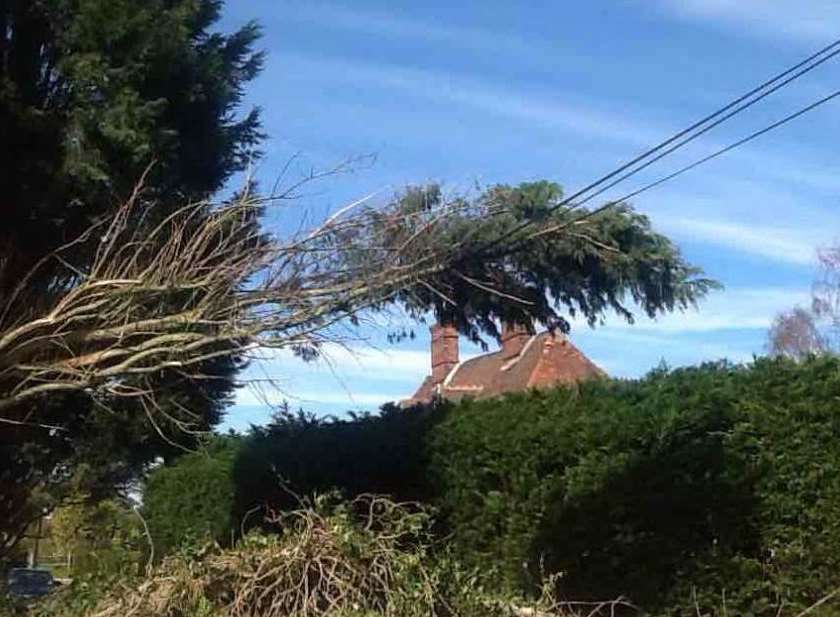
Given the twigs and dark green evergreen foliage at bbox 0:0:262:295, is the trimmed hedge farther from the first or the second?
dark green evergreen foliage at bbox 0:0:262:295

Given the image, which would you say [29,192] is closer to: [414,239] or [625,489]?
[414,239]

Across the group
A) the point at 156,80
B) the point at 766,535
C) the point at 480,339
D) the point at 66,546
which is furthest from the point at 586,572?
the point at 66,546

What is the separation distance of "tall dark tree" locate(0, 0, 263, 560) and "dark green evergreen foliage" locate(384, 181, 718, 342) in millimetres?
1981

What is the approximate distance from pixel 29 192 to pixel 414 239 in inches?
116

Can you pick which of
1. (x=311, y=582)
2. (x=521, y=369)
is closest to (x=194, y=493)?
(x=311, y=582)

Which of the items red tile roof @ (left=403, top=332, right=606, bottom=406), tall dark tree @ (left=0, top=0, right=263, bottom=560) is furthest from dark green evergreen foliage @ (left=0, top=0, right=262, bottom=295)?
red tile roof @ (left=403, top=332, right=606, bottom=406)

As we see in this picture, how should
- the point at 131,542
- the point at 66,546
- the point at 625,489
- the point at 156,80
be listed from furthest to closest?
the point at 66,546 → the point at 131,542 → the point at 156,80 → the point at 625,489

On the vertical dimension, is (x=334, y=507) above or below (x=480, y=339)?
below

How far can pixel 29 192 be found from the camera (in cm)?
959

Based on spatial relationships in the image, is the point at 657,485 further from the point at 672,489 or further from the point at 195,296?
the point at 195,296

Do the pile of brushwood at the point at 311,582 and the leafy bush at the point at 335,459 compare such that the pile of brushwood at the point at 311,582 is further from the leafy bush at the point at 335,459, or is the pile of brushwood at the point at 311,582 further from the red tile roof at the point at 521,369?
the red tile roof at the point at 521,369

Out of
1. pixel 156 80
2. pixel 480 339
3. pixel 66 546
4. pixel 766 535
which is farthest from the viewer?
pixel 66 546

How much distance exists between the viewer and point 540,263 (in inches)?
555

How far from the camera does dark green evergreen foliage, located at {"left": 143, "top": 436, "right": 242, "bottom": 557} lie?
14141 mm
